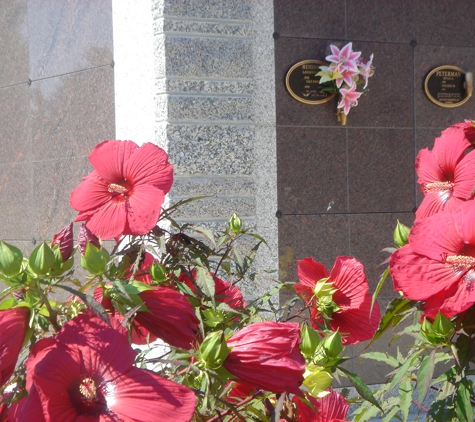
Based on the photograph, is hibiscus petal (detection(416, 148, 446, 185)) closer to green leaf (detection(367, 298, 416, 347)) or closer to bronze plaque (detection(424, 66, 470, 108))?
green leaf (detection(367, 298, 416, 347))

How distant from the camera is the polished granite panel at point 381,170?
361 cm

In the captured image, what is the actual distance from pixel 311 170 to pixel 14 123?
5.58ft

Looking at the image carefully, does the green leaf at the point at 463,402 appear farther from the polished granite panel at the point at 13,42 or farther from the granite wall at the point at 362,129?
the polished granite panel at the point at 13,42

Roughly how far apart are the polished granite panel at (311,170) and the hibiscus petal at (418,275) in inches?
108

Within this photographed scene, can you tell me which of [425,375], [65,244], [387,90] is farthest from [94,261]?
[387,90]

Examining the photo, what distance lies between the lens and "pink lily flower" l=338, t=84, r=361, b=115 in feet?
11.3

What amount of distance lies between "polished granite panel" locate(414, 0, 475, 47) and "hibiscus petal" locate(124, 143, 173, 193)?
3096 mm

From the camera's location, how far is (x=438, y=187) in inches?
32.4

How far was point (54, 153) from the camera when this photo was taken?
383 centimetres

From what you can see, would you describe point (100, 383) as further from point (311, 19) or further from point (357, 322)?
point (311, 19)

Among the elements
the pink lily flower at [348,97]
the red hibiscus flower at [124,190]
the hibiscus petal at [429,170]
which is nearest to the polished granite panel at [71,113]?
the pink lily flower at [348,97]


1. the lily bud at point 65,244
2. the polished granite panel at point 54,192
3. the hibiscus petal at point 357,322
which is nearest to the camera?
the lily bud at point 65,244

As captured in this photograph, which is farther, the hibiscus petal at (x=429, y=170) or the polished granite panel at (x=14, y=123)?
the polished granite panel at (x=14, y=123)

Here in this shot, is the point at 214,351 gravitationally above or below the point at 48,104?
below
